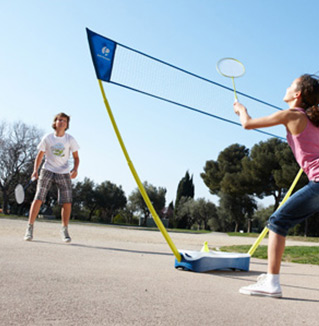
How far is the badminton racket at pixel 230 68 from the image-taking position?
4.90 metres

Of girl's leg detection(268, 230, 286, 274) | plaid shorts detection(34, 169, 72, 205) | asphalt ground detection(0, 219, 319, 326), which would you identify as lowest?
asphalt ground detection(0, 219, 319, 326)

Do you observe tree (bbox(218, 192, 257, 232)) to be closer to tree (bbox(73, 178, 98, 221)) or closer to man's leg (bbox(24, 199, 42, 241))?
tree (bbox(73, 178, 98, 221))

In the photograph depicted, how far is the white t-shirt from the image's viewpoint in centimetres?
639

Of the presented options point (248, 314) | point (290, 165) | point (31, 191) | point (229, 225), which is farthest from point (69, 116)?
point (229, 225)

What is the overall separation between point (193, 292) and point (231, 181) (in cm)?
3711

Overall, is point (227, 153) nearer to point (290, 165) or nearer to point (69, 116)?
point (290, 165)

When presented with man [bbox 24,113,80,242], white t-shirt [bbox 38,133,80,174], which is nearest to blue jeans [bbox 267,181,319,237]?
man [bbox 24,113,80,242]

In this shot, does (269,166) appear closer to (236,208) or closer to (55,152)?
(236,208)

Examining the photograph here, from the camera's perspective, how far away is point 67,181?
21.2 ft

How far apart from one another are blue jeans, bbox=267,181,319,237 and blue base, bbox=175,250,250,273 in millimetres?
1183

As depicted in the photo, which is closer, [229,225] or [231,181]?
[231,181]

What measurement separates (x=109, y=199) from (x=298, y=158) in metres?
59.1

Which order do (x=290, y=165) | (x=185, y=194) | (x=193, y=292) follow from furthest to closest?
(x=185, y=194) → (x=290, y=165) → (x=193, y=292)

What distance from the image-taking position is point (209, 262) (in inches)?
159
